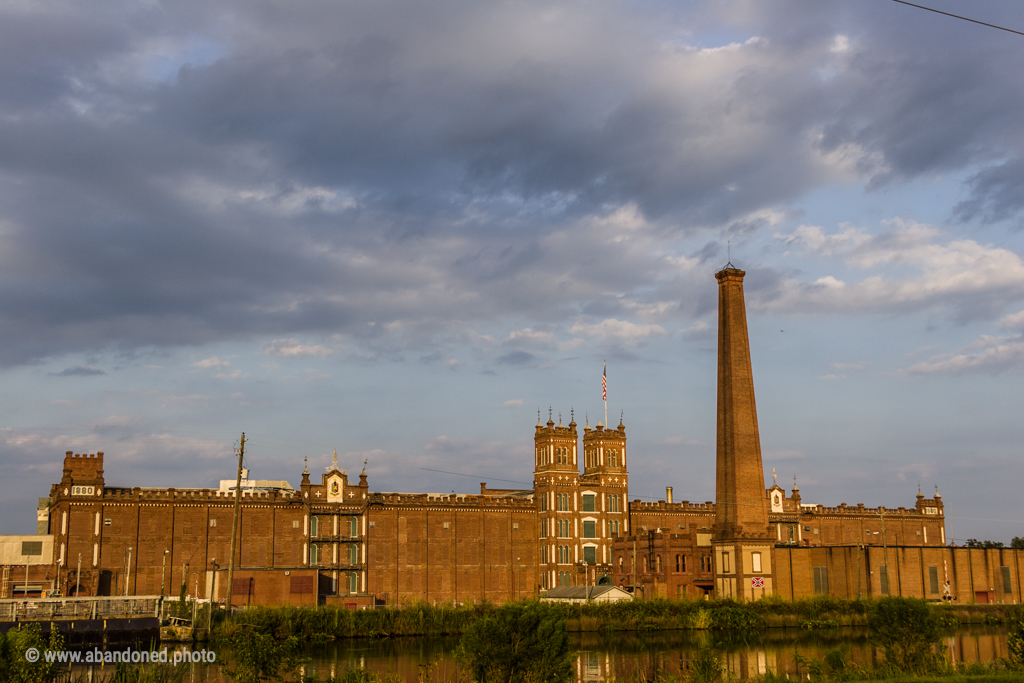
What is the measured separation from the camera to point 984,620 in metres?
65.0

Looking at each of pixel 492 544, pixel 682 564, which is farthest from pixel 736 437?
pixel 492 544

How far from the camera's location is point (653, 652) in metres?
45.6

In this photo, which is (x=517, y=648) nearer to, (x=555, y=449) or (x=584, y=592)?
(x=584, y=592)

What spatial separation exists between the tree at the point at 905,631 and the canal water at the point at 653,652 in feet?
14.2

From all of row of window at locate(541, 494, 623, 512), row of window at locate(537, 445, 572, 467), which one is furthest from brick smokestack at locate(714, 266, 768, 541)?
row of window at locate(537, 445, 572, 467)

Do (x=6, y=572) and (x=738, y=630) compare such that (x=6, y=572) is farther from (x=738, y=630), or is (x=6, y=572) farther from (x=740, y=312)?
(x=740, y=312)

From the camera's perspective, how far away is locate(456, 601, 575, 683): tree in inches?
817

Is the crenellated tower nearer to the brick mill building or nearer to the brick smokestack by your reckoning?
the brick mill building

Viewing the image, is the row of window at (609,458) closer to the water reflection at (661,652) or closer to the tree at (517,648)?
the water reflection at (661,652)

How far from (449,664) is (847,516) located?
6469cm

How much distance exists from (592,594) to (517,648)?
45.9m

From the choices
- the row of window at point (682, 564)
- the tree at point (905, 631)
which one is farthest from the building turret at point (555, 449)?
the tree at point (905, 631)

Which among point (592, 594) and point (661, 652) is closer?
point (661, 652)

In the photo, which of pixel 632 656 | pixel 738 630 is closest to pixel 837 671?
pixel 632 656
